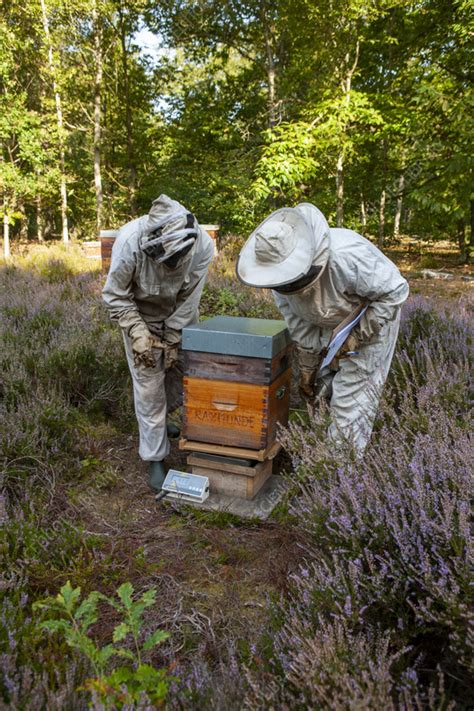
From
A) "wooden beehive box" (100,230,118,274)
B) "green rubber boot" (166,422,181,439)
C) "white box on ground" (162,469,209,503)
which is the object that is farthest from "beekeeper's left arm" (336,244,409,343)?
"wooden beehive box" (100,230,118,274)

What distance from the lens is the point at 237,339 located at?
272 cm

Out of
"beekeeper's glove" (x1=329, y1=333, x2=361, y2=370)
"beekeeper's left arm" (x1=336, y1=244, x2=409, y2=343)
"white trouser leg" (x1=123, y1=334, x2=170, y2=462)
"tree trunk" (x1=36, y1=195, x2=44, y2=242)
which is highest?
"tree trunk" (x1=36, y1=195, x2=44, y2=242)

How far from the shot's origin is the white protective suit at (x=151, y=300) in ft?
A: 9.89

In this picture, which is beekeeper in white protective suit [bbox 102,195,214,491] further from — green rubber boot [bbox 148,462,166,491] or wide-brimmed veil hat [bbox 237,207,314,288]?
wide-brimmed veil hat [bbox 237,207,314,288]

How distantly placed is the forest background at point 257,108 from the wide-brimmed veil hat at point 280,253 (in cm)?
581

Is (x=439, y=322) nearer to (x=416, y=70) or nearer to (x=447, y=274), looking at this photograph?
(x=447, y=274)

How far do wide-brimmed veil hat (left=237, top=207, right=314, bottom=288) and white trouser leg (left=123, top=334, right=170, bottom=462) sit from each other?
1056 mm

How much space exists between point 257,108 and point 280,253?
37.3ft

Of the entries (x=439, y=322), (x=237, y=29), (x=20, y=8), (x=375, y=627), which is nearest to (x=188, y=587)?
(x=375, y=627)

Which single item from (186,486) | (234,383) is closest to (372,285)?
(234,383)

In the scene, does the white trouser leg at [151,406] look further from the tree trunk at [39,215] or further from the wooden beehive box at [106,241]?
the tree trunk at [39,215]

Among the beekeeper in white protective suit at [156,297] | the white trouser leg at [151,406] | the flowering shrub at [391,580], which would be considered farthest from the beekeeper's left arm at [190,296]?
the flowering shrub at [391,580]

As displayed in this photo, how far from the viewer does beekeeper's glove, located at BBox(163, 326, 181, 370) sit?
328 cm

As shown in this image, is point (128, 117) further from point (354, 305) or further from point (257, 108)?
point (354, 305)
